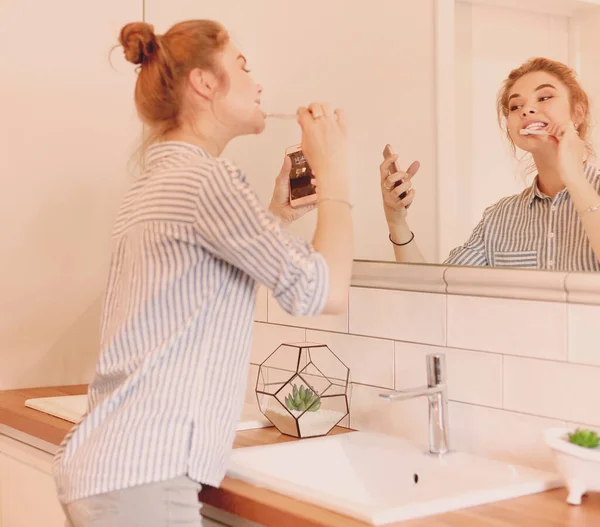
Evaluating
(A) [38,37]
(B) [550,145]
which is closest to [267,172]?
(A) [38,37]

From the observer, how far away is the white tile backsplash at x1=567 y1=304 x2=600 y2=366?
1414 millimetres

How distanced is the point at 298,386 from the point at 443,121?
0.61 meters

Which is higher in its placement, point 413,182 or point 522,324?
point 413,182

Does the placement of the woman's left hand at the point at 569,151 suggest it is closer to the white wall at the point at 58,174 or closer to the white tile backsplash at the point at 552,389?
the white tile backsplash at the point at 552,389

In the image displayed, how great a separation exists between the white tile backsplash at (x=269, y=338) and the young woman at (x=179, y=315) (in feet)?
2.20

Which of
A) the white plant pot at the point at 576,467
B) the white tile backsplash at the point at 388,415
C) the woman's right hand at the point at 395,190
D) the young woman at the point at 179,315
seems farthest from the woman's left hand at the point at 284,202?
the white plant pot at the point at 576,467

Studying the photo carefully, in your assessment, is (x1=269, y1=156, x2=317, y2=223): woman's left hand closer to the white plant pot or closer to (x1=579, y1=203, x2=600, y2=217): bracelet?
(x1=579, y1=203, x2=600, y2=217): bracelet

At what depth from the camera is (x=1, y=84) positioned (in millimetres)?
2189

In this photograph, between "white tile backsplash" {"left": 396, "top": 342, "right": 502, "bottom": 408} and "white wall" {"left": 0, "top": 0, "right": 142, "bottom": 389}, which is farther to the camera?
"white wall" {"left": 0, "top": 0, "right": 142, "bottom": 389}

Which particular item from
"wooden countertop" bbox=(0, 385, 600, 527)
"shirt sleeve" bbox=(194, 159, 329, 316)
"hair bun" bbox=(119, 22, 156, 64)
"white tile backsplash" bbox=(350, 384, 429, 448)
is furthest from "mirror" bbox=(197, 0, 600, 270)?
"hair bun" bbox=(119, 22, 156, 64)

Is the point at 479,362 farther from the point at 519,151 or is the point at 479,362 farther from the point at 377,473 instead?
the point at 519,151

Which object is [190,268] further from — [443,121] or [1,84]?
[1,84]

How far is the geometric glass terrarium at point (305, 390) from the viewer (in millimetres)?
1764

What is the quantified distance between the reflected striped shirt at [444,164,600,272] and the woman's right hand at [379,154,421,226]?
0.20m
